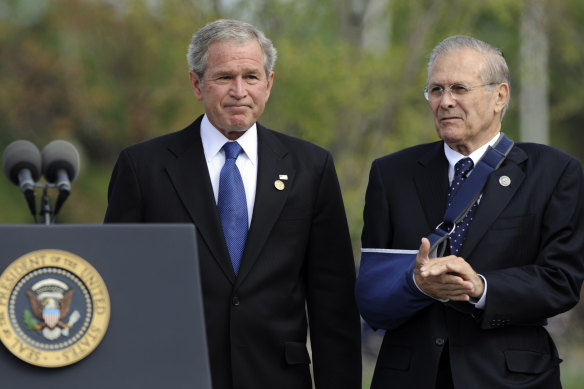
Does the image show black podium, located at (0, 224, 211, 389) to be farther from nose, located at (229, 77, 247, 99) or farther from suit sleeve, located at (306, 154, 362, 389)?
suit sleeve, located at (306, 154, 362, 389)

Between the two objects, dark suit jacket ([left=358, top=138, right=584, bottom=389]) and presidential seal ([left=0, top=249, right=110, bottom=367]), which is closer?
presidential seal ([left=0, top=249, right=110, bottom=367])

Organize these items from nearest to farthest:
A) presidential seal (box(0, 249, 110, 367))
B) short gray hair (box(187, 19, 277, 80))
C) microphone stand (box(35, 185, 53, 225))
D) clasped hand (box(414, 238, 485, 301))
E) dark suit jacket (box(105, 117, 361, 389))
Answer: presidential seal (box(0, 249, 110, 367)) < clasped hand (box(414, 238, 485, 301)) < dark suit jacket (box(105, 117, 361, 389)) < short gray hair (box(187, 19, 277, 80)) < microphone stand (box(35, 185, 53, 225))

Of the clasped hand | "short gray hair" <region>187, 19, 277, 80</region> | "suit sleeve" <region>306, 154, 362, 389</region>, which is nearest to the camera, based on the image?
the clasped hand

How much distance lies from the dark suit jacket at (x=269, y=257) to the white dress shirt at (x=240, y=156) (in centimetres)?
4

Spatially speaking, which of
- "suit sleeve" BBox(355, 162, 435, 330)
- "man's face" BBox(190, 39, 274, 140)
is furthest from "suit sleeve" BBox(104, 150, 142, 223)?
"suit sleeve" BBox(355, 162, 435, 330)

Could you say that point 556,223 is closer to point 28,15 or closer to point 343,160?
point 343,160

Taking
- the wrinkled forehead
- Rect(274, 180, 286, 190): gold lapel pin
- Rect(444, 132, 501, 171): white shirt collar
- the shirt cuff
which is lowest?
the shirt cuff

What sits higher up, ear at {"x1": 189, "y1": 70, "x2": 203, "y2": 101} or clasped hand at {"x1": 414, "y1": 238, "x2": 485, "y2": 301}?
ear at {"x1": 189, "y1": 70, "x2": 203, "y2": 101}

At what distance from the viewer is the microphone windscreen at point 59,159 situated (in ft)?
18.2

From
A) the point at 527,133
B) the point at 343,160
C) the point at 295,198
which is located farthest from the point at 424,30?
the point at 527,133

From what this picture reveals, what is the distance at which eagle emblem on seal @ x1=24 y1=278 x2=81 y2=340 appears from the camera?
11.2 feet

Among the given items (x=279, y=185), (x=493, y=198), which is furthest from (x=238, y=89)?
(x=493, y=198)

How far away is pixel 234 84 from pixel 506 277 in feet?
4.40

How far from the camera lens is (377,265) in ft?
14.8
